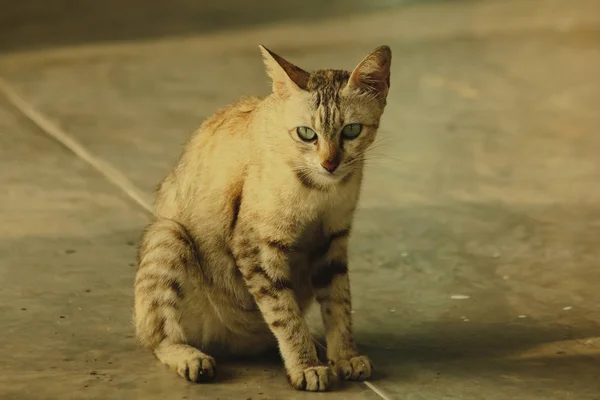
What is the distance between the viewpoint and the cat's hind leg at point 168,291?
13.8 ft

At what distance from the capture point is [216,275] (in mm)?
4234

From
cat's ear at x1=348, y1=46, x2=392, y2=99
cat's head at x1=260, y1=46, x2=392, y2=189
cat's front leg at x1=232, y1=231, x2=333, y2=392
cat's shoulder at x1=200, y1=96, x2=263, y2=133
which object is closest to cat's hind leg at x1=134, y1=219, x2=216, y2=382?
cat's front leg at x1=232, y1=231, x2=333, y2=392

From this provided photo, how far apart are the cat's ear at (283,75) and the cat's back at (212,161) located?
23 centimetres

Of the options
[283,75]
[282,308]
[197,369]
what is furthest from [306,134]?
[197,369]

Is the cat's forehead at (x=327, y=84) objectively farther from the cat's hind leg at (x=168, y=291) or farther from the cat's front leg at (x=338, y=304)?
the cat's hind leg at (x=168, y=291)

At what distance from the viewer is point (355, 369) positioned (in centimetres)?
413

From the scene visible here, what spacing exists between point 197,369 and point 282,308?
378 millimetres

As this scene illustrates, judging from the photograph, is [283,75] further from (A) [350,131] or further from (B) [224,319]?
(B) [224,319]

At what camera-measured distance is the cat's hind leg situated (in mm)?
4207

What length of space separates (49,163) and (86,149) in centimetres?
34

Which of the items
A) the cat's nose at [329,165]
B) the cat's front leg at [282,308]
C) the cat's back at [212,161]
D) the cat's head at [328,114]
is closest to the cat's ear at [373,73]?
the cat's head at [328,114]

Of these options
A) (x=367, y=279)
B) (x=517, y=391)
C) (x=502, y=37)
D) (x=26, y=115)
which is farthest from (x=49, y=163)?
(x=502, y=37)

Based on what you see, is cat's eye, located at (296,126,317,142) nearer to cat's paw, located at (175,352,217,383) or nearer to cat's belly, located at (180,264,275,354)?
cat's belly, located at (180,264,275,354)

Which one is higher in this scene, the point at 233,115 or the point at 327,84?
the point at 327,84
